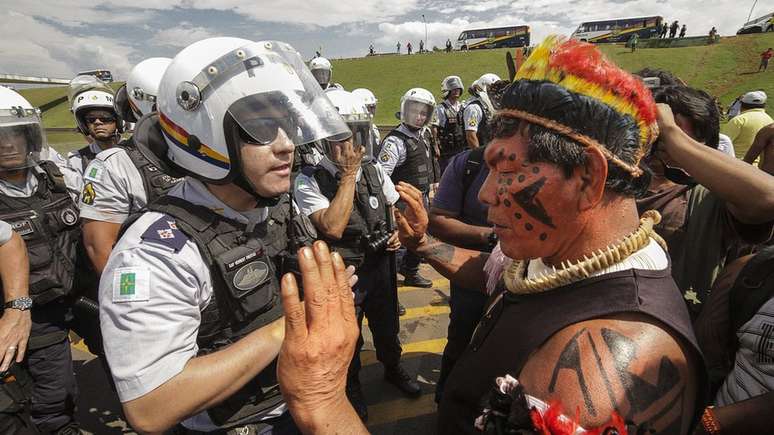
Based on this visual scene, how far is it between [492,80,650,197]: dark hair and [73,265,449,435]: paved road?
9.49 ft

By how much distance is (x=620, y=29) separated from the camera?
43250 millimetres

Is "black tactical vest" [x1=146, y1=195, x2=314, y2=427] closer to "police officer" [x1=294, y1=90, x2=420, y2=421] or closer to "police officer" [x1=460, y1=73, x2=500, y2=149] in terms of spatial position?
"police officer" [x1=294, y1=90, x2=420, y2=421]

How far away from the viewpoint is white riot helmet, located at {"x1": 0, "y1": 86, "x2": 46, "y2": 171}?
9.18 feet

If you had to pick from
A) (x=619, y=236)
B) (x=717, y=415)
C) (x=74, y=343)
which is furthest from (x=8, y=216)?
(x=717, y=415)

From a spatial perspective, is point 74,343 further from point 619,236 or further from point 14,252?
point 619,236

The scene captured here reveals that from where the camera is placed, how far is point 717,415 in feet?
5.05

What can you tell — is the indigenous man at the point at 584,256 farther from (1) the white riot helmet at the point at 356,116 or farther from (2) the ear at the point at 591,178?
(1) the white riot helmet at the point at 356,116

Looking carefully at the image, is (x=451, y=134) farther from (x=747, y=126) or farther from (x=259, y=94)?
(x=259, y=94)

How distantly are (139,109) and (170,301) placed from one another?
3.11 meters

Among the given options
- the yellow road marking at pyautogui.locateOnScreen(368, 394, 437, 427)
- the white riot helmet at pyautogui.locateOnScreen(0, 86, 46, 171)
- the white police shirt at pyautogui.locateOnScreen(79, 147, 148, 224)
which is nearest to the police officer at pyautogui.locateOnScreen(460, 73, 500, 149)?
the yellow road marking at pyautogui.locateOnScreen(368, 394, 437, 427)

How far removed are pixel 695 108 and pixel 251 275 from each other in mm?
2668

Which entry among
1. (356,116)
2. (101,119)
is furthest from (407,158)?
(101,119)

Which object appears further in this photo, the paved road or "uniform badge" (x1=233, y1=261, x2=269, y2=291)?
the paved road

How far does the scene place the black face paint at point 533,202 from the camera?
1181 millimetres
